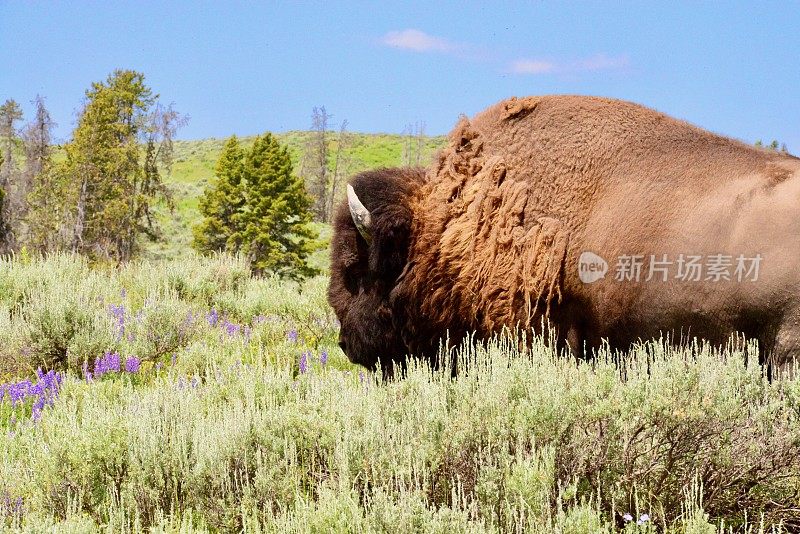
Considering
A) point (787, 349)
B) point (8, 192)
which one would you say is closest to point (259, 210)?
point (8, 192)

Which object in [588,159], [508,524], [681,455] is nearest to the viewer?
[508,524]

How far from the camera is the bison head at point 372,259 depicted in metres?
4.78

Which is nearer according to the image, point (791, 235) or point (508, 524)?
point (508, 524)

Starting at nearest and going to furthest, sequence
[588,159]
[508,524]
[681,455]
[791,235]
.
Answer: [508,524] → [681,455] → [791,235] → [588,159]

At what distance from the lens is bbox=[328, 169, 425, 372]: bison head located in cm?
478

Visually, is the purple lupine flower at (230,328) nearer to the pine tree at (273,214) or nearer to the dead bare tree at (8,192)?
the dead bare tree at (8,192)

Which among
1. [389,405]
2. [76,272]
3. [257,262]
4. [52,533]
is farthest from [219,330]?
[257,262]

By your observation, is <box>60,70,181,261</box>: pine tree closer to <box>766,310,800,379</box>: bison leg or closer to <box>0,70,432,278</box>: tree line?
<box>0,70,432,278</box>: tree line

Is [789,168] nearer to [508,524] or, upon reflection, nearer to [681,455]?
[681,455]

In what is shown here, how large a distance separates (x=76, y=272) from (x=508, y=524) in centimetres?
788

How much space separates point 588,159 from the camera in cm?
429

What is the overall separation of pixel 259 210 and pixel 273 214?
2.68 ft

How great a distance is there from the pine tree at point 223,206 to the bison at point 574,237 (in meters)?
32.3

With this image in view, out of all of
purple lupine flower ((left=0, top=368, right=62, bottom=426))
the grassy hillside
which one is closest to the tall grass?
purple lupine flower ((left=0, top=368, right=62, bottom=426))
